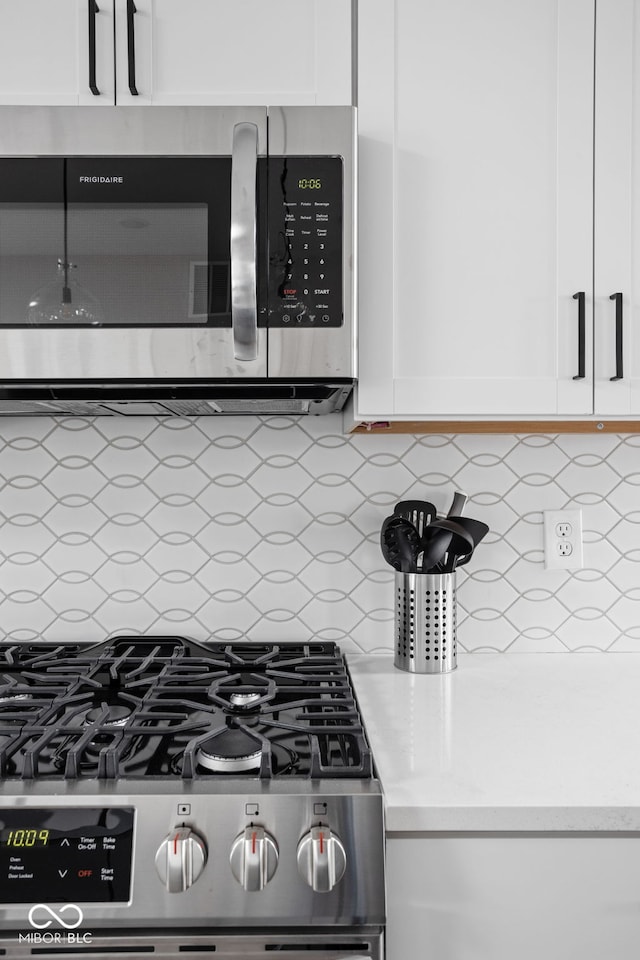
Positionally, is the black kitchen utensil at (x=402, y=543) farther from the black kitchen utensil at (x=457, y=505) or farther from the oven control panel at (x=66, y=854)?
the oven control panel at (x=66, y=854)

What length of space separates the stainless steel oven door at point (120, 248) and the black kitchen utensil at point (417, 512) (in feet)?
1.59

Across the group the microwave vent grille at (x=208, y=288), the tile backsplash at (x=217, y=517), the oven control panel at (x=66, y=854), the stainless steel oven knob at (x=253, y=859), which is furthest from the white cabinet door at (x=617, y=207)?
the oven control panel at (x=66, y=854)

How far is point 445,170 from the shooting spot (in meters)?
1.19

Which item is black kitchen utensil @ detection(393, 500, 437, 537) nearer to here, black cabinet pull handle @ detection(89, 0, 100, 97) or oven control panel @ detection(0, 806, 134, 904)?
oven control panel @ detection(0, 806, 134, 904)

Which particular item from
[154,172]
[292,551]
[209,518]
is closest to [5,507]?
[209,518]

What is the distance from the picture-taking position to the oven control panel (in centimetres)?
81

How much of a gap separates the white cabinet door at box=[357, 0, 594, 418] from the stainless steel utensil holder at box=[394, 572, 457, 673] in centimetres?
37

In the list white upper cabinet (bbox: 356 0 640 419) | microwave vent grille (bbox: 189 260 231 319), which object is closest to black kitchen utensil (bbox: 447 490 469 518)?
white upper cabinet (bbox: 356 0 640 419)

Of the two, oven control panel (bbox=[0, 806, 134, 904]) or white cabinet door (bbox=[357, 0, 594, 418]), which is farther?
white cabinet door (bbox=[357, 0, 594, 418])

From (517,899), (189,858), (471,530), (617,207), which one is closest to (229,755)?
(189,858)

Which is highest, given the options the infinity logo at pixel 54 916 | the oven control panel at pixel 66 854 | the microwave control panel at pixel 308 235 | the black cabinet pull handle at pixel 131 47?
the black cabinet pull handle at pixel 131 47

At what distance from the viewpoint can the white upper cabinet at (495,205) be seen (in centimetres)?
118

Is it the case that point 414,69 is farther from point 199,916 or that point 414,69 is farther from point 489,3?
point 199,916

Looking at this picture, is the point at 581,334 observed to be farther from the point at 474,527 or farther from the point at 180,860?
the point at 180,860
